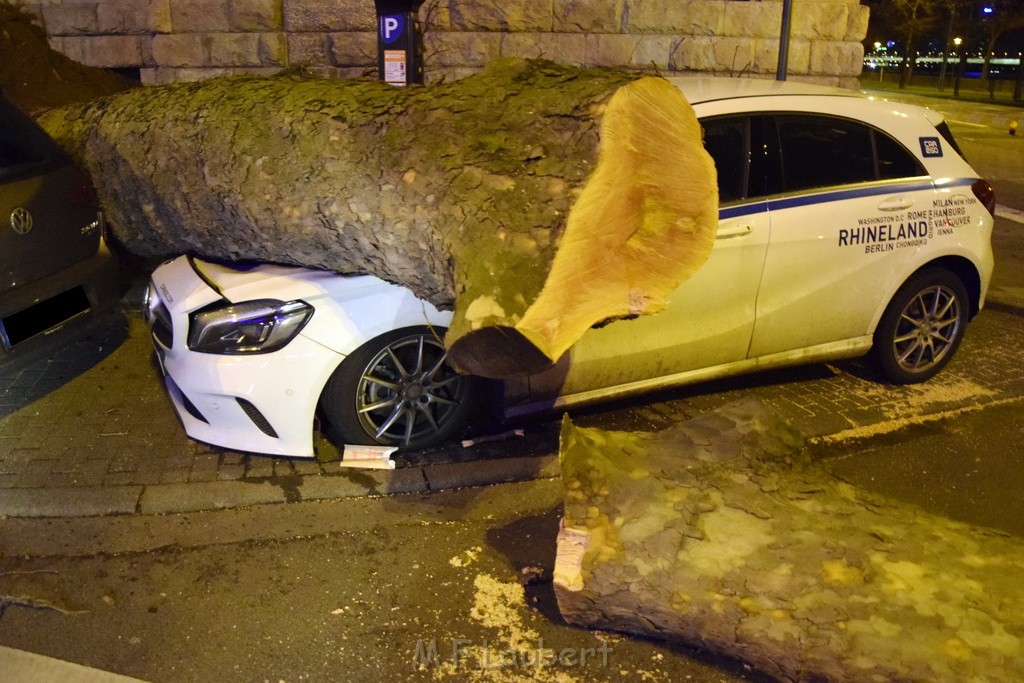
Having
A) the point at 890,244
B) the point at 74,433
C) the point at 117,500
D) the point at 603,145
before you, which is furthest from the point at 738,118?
the point at 74,433

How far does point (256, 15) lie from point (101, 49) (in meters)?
1.64

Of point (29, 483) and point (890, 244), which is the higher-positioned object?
point (890, 244)

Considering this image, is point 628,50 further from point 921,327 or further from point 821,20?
point 921,327

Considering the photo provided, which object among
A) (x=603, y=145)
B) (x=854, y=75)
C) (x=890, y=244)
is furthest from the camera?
(x=854, y=75)

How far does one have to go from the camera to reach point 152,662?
3121 mm

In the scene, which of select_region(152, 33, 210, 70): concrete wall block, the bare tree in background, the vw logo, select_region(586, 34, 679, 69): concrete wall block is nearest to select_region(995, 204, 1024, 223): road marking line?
select_region(586, 34, 679, 69): concrete wall block

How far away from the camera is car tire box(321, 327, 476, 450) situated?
4.14m

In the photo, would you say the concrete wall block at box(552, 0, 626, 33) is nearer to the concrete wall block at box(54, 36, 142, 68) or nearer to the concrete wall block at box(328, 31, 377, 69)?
the concrete wall block at box(328, 31, 377, 69)

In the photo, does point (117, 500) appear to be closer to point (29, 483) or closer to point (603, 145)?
point (29, 483)

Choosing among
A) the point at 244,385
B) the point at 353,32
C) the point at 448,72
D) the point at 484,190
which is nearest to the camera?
the point at 484,190

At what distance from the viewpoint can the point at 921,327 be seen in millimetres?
5273

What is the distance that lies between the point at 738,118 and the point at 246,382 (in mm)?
2659

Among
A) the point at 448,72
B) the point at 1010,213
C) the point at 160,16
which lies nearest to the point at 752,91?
the point at 448,72

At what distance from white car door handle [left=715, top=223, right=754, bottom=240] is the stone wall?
16.7ft
